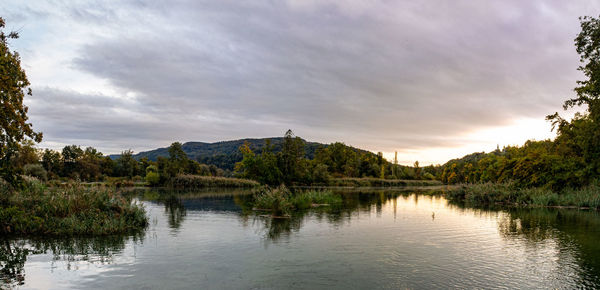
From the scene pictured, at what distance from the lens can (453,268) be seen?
11281 mm

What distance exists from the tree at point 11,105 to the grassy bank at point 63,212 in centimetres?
235

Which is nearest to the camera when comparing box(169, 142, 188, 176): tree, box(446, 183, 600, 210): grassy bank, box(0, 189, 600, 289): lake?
box(0, 189, 600, 289): lake

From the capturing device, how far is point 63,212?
1609 centimetres

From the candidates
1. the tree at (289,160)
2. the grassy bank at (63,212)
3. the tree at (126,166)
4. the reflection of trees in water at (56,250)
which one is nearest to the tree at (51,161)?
the tree at (126,166)

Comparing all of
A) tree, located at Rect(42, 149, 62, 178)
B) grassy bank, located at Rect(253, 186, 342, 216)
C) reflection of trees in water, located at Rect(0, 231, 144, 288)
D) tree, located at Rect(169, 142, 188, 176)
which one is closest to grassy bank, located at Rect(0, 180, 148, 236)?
reflection of trees in water, located at Rect(0, 231, 144, 288)

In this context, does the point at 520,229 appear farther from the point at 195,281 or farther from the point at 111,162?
the point at 111,162

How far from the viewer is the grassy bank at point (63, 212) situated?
15.1 meters

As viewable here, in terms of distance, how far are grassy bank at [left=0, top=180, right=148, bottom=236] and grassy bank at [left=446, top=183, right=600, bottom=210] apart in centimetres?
3316

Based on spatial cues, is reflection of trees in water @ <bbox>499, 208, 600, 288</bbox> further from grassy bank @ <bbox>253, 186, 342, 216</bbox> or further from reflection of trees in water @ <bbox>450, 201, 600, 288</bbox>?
grassy bank @ <bbox>253, 186, 342, 216</bbox>

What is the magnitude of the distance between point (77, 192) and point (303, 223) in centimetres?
1095

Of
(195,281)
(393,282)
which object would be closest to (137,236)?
(195,281)

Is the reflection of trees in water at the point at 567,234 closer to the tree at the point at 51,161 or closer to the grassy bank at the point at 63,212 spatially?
the grassy bank at the point at 63,212

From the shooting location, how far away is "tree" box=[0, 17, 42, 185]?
1292 centimetres

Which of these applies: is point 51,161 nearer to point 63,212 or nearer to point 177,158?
point 177,158
